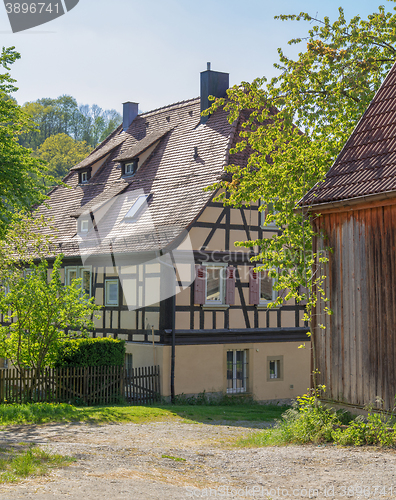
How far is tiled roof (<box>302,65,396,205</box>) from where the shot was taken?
10.4 meters

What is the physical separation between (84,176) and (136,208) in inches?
275

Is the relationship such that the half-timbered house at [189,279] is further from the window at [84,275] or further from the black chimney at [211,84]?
the black chimney at [211,84]

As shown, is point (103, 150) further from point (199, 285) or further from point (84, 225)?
point (199, 285)

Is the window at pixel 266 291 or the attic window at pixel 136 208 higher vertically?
the attic window at pixel 136 208

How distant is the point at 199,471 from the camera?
8.24m

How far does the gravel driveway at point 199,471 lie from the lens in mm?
6789

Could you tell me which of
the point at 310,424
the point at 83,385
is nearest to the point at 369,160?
the point at 310,424

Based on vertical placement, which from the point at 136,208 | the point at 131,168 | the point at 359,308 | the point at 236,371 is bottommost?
the point at 236,371

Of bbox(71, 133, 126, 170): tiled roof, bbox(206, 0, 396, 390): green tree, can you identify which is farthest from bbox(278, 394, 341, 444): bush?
bbox(71, 133, 126, 170): tiled roof

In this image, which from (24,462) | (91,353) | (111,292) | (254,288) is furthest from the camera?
(111,292)

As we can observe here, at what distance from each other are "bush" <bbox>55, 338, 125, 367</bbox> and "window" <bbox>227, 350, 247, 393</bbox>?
3.80 meters

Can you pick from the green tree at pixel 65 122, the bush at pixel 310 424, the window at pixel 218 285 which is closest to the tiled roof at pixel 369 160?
the bush at pixel 310 424

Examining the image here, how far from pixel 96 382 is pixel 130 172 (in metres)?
10.0

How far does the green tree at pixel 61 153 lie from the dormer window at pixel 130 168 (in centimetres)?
3386
